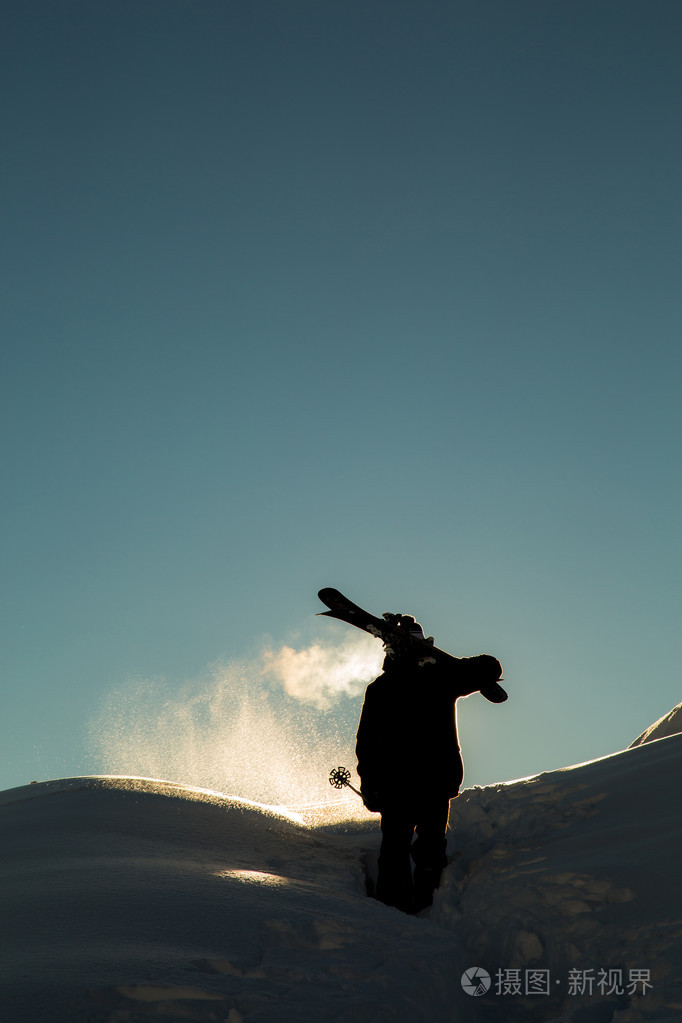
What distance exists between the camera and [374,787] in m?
6.51

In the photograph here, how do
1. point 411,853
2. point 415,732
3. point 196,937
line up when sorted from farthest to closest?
point 415,732 → point 411,853 → point 196,937

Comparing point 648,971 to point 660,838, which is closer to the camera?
point 648,971

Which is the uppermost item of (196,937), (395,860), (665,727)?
(665,727)

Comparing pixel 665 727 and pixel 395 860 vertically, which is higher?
pixel 665 727

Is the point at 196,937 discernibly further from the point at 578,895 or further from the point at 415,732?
the point at 415,732

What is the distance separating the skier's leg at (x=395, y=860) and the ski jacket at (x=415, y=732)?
149 millimetres

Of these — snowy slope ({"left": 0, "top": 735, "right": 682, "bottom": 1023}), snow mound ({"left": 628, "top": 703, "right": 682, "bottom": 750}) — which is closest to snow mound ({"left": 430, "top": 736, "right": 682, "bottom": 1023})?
snowy slope ({"left": 0, "top": 735, "right": 682, "bottom": 1023})

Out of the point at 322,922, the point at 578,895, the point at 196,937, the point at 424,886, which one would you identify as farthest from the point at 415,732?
the point at 196,937

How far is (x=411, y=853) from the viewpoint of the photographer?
6.39m

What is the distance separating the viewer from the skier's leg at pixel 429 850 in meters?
5.75

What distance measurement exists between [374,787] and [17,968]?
3.76 m

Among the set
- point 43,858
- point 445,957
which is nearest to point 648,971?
point 445,957

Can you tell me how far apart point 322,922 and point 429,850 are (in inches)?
82.9

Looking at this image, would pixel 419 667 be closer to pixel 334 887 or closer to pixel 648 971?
pixel 334 887
